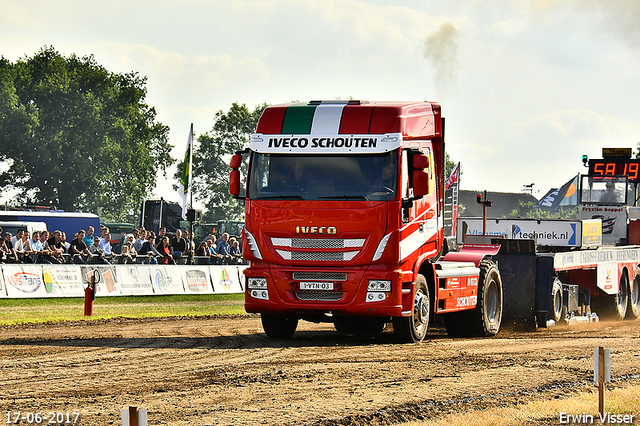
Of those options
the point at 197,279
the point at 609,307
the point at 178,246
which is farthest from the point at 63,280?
the point at 609,307

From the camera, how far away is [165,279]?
81.5 ft

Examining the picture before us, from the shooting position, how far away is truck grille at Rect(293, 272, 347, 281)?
13.2m

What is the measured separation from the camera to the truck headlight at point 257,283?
13539mm

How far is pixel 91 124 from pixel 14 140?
6043 millimetres

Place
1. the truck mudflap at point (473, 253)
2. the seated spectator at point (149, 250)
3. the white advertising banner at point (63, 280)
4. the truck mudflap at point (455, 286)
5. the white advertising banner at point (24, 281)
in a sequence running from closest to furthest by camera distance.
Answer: the truck mudflap at point (455, 286), the truck mudflap at point (473, 253), the white advertising banner at point (24, 281), the white advertising banner at point (63, 280), the seated spectator at point (149, 250)

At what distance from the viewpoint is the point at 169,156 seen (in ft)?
258

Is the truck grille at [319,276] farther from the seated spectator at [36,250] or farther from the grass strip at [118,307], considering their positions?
the seated spectator at [36,250]

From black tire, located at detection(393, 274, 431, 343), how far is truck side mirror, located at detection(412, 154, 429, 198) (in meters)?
1.46

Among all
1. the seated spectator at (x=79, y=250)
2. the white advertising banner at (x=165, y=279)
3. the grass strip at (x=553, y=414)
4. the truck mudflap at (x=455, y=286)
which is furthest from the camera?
the white advertising banner at (x=165, y=279)

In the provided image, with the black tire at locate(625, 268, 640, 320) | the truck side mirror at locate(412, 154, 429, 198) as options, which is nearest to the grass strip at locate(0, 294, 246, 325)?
the truck side mirror at locate(412, 154, 429, 198)

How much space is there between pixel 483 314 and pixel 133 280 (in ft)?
37.8

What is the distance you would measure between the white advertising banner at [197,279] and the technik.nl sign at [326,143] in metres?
12.6

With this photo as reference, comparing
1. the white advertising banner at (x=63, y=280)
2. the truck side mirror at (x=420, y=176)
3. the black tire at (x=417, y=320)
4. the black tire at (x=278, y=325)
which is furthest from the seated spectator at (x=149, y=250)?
the truck side mirror at (x=420, y=176)

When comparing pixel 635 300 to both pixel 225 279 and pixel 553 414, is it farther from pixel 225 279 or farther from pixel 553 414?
pixel 553 414
